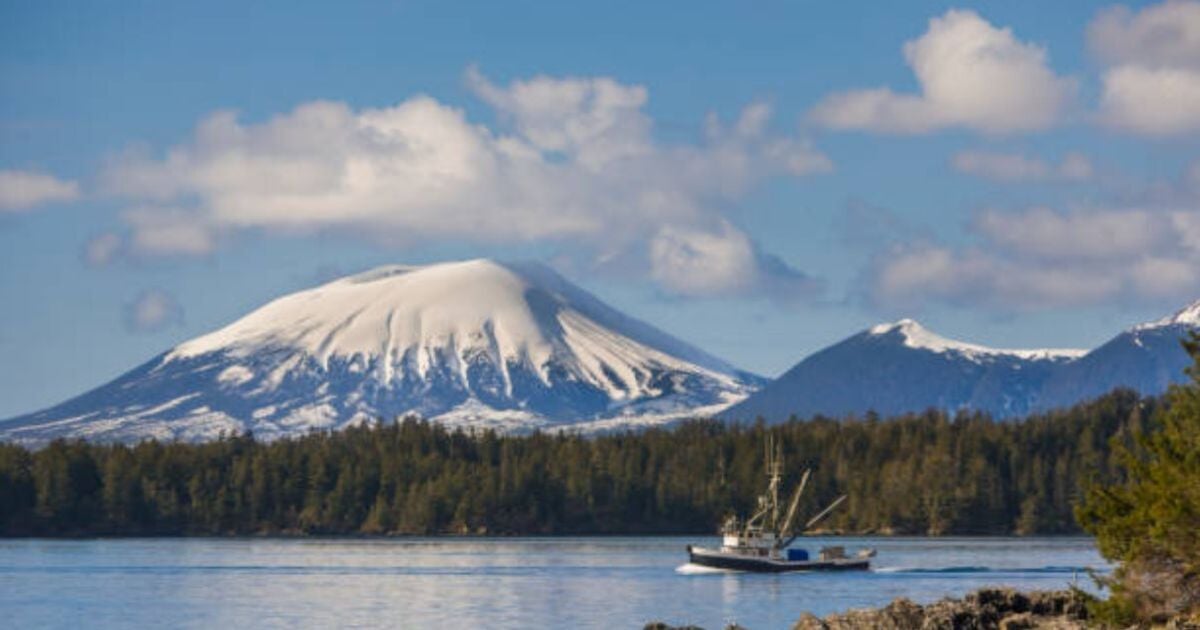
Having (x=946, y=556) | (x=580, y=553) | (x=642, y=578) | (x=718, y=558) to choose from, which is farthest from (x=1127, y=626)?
(x=580, y=553)

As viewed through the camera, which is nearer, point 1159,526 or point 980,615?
point 1159,526

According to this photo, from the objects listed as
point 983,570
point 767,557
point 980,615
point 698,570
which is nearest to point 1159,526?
point 980,615

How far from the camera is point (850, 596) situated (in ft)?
387

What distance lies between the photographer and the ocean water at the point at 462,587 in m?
105

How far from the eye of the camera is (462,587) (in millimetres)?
129875

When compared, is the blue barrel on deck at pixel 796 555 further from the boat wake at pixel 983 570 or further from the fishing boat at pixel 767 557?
the boat wake at pixel 983 570

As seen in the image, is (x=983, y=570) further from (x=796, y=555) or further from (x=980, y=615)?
(x=980, y=615)

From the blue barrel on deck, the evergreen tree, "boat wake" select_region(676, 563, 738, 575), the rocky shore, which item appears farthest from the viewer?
the blue barrel on deck

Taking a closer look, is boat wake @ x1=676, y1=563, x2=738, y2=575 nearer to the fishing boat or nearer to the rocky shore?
the fishing boat

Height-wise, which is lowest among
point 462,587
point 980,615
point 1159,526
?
point 980,615

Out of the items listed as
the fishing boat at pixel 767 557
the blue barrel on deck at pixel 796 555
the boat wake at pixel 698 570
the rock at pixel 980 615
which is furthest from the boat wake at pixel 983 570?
the rock at pixel 980 615

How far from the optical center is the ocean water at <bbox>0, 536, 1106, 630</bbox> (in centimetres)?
10456

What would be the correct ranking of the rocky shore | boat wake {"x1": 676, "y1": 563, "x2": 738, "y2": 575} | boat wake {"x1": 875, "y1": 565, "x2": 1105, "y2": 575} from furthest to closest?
boat wake {"x1": 676, "y1": 563, "x2": 738, "y2": 575} → boat wake {"x1": 875, "y1": 565, "x2": 1105, "y2": 575} → the rocky shore

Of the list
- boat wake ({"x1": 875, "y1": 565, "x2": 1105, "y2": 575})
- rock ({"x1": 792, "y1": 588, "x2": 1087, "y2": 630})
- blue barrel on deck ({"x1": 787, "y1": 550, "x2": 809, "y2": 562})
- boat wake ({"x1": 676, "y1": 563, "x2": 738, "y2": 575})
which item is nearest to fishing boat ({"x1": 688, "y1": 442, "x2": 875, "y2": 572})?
blue barrel on deck ({"x1": 787, "y1": 550, "x2": 809, "y2": 562})
